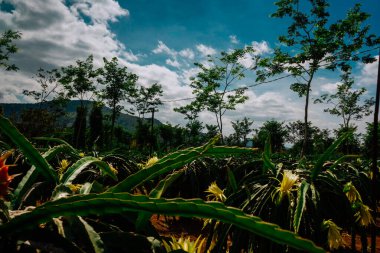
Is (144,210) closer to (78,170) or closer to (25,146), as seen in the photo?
(25,146)

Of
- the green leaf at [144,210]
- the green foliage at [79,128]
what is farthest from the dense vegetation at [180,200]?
the green foliage at [79,128]

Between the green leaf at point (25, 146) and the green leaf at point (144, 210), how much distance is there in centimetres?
29

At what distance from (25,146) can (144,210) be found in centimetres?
50

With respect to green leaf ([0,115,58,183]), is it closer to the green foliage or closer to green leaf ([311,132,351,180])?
green leaf ([311,132,351,180])

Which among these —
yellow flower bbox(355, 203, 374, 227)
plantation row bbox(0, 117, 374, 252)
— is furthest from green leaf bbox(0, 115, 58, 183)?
yellow flower bbox(355, 203, 374, 227)

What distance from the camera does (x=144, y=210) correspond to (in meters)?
0.51

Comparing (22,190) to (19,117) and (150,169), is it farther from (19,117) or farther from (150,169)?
(19,117)

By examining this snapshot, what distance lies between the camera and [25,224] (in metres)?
0.54

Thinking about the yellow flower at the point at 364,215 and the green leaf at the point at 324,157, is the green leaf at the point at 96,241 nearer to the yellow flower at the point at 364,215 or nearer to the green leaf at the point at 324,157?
the green leaf at the point at 324,157

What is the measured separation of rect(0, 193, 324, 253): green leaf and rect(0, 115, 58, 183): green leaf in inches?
11.3

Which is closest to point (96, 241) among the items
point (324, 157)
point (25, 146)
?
point (25, 146)

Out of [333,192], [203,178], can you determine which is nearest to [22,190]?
[333,192]

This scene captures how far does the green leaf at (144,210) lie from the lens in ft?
1.54

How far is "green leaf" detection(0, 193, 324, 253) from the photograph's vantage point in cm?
47
